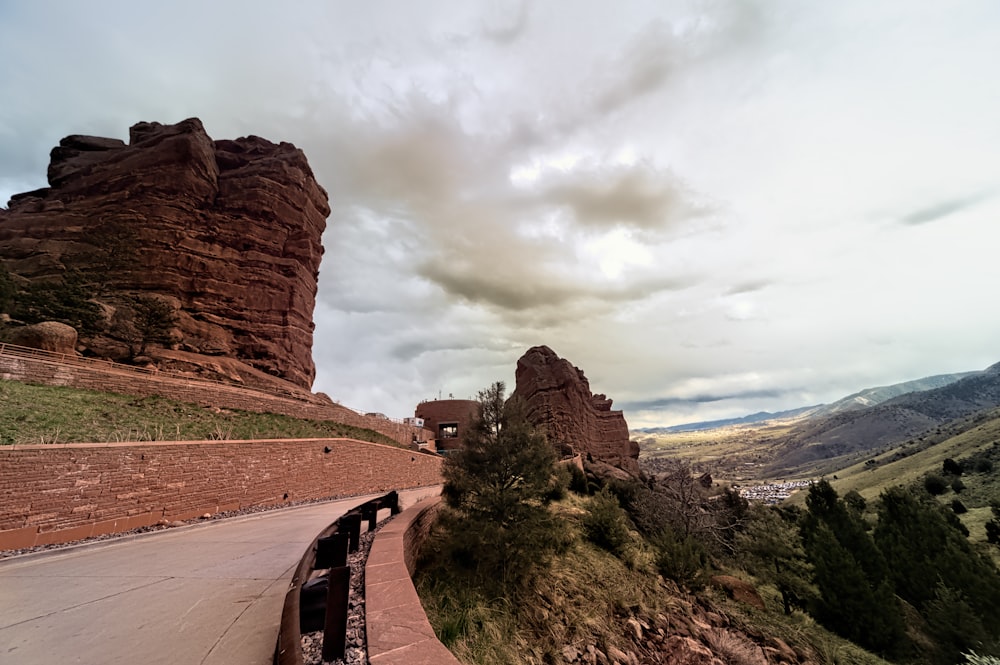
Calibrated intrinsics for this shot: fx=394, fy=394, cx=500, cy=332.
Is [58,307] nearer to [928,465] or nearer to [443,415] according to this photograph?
[443,415]

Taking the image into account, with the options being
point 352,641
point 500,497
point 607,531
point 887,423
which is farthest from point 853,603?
point 887,423

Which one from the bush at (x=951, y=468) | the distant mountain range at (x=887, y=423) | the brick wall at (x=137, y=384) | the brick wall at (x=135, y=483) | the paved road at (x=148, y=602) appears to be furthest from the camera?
the distant mountain range at (x=887, y=423)

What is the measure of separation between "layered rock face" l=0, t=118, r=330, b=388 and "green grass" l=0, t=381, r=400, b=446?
673 inches

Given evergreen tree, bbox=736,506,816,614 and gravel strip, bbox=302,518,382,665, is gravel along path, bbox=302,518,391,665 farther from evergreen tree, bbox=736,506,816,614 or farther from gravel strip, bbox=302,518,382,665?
evergreen tree, bbox=736,506,816,614

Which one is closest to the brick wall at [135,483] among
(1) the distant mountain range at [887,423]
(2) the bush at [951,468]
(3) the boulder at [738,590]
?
(3) the boulder at [738,590]

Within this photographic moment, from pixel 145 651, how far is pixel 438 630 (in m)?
3.17

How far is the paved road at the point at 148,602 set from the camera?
3342 millimetres

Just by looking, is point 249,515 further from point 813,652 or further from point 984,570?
point 984,570

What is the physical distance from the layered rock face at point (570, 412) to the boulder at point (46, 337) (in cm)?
3494

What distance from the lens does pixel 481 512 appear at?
9.45 metres

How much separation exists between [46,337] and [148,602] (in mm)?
27293

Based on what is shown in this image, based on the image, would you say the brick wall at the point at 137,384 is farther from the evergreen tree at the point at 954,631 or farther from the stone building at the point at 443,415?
the evergreen tree at the point at 954,631

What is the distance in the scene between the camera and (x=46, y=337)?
21688mm

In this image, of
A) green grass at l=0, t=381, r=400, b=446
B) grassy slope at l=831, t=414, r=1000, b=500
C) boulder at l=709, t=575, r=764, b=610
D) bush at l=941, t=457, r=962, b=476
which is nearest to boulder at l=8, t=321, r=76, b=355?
green grass at l=0, t=381, r=400, b=446
